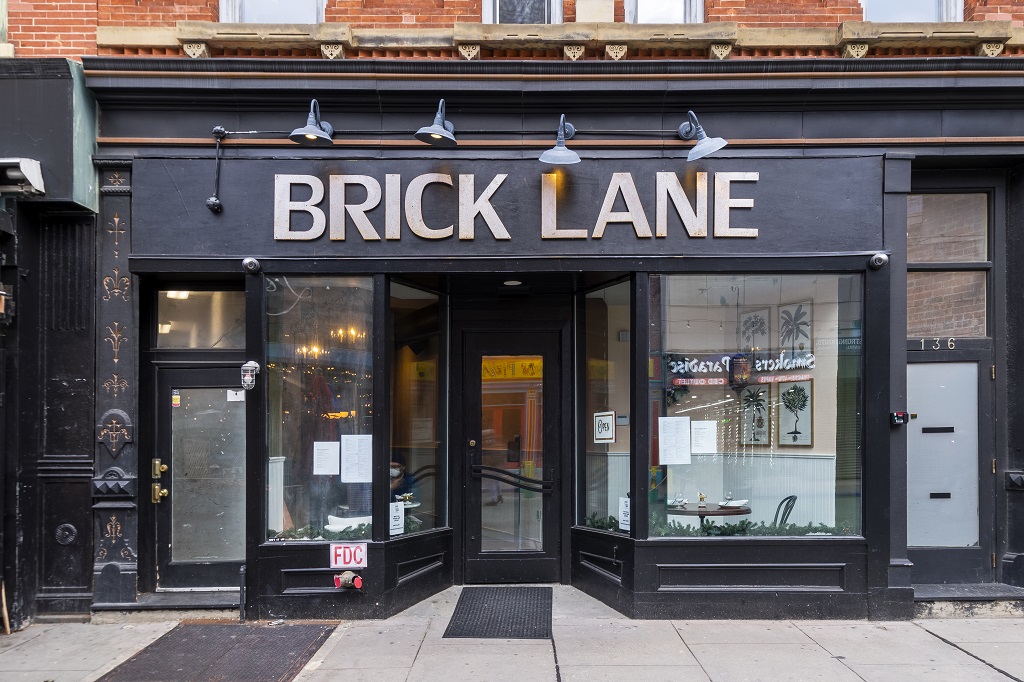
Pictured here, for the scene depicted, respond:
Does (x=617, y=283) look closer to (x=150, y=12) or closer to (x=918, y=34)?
(x=918, y=34)

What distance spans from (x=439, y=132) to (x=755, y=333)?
3.51 m

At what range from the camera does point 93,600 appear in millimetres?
6418

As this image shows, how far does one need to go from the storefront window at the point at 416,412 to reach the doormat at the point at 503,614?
88cm

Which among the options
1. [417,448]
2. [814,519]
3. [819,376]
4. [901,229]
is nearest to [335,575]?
[417,448]

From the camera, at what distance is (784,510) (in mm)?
6660

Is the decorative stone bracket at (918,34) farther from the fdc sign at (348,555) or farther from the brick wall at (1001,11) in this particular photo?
the fdc sign at (348,555)

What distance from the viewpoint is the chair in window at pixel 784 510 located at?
6.60 m

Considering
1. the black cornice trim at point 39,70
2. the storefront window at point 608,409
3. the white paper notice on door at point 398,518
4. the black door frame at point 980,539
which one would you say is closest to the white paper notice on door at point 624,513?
the storefront window at point 608,409

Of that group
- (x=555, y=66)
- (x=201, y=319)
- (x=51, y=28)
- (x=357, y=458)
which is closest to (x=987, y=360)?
(x=555, y=66)

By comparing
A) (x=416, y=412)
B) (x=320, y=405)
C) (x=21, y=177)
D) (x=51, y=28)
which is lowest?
(x=416, y=412)

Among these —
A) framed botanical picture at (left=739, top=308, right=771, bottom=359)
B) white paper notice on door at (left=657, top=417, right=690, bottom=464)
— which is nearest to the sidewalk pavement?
white paper notice on door at (left=657, top=417, right=690, bottom=464)

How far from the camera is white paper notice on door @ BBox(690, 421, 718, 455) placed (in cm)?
667

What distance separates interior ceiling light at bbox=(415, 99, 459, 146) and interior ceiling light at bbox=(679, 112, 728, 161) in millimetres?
2121

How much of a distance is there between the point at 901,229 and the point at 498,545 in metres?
5.00
